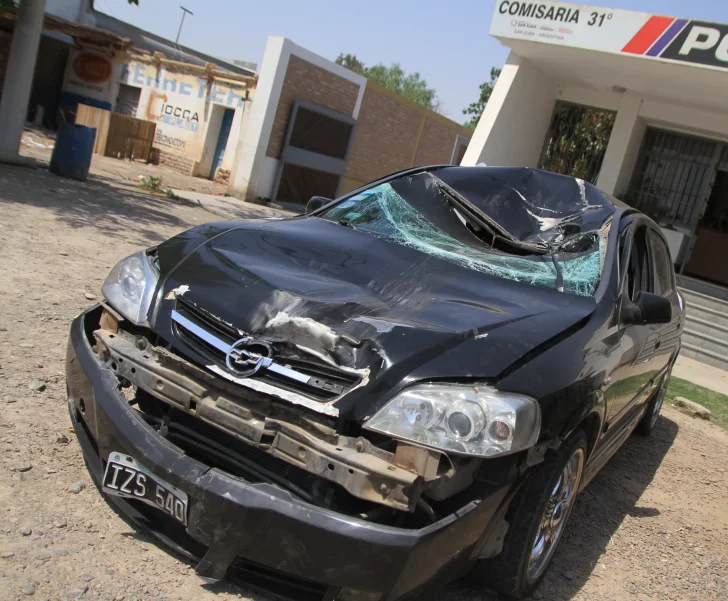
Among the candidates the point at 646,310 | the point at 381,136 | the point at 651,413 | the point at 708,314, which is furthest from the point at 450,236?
the point at 381,136

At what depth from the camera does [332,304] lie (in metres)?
2.57

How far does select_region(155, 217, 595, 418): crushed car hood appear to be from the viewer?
7.69 ft

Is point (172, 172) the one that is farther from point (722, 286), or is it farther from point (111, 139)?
point (722, 286)

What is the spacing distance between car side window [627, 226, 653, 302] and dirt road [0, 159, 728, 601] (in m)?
1.30

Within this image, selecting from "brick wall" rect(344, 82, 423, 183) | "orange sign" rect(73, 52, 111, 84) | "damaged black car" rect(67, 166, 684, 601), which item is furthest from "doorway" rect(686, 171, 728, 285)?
"orange sign" rect(73, 52, 111, 84)

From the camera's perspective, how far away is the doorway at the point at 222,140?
778 inches

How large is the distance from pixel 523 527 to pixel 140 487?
4.54 ft

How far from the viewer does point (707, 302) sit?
11289mm

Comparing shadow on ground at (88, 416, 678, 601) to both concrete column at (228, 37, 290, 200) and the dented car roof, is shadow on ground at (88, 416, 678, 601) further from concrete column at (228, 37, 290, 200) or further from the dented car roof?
concrete column at (228, 37, 290, 200)

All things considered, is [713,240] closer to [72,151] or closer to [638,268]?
[638,268]

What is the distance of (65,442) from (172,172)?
1721cm

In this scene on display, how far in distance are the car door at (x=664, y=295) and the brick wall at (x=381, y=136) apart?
53.5ft

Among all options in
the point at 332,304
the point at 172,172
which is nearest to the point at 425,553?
the point at 332,304

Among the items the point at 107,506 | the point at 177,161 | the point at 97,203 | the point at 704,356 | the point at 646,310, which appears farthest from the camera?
the point at 177,161
